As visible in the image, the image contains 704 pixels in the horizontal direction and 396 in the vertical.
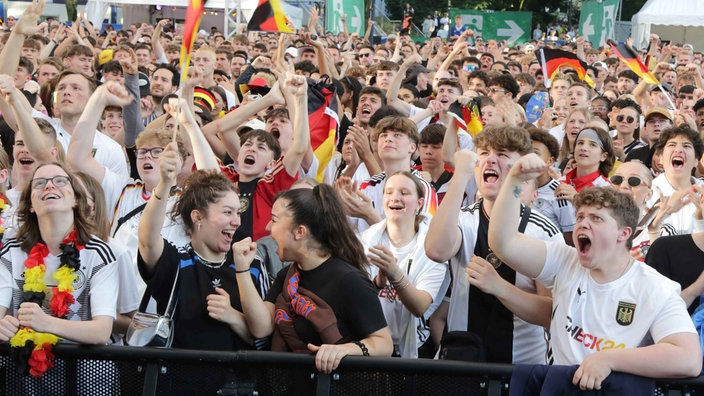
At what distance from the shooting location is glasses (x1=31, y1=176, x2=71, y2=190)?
4391 mm

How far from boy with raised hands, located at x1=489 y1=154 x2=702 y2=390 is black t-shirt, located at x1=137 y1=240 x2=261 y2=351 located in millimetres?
1187

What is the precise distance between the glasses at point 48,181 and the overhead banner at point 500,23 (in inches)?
1208

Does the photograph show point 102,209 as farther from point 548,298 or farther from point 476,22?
point 476,22

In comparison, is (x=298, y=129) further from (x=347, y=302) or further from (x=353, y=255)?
(x=347, y=302)

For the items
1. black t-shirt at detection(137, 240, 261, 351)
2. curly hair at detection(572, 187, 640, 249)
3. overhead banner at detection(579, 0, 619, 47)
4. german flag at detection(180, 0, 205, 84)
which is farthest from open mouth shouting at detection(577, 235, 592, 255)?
overhead banner at detection(579, 0, 619, 47)

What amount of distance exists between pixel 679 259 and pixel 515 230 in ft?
3.53

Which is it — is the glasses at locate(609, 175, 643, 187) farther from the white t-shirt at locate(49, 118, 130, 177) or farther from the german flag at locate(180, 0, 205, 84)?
the white t-shirt at locate(49, 118, 130, 177)

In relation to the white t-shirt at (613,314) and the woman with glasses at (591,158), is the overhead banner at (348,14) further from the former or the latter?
the white t-shirt at (613,314)

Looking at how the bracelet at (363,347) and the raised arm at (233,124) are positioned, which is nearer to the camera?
the bracelet at (363,347)

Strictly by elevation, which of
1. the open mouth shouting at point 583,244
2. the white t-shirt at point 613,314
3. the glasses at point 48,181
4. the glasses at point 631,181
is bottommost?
the white t-shirt at point 613,314

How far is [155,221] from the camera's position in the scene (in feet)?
14.1

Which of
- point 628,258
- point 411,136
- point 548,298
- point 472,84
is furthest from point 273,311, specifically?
point 472,84

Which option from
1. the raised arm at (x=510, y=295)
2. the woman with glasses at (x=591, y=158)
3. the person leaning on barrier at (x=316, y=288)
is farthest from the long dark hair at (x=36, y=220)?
the woman with glasses at (x=591, y=158)

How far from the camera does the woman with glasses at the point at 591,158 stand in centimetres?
709
